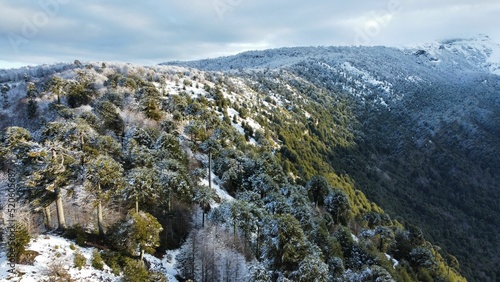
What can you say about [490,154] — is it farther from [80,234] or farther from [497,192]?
[80,234]

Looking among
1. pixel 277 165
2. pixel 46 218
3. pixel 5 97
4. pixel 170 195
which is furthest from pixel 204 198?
pixel 5 97

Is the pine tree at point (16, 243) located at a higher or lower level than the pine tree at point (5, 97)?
lower

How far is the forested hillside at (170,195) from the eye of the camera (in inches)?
1139

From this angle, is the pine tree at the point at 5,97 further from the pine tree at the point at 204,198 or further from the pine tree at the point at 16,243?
the pine tree at the point at 16,243

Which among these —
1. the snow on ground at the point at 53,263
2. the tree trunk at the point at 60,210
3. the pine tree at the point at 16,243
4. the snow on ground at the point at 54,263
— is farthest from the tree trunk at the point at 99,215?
the pine tree at the point at 16,243

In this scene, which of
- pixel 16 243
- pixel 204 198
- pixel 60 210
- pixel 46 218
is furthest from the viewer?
pixel 204 198

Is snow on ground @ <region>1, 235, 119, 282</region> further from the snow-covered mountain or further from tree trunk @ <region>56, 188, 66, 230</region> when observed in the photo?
tree trunk @ <region>56, 188, 66, 230</region>

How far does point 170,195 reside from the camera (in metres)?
41.3

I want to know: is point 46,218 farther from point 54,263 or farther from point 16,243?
point 54,263

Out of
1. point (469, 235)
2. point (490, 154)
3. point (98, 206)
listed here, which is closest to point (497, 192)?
point (490, 154)

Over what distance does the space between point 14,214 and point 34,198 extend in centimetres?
262

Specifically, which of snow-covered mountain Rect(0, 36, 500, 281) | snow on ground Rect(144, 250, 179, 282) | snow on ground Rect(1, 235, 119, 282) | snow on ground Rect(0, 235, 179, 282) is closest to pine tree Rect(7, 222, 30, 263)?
snow on ground Rect(0, 235, 179, 282)

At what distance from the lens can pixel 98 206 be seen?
3033cm

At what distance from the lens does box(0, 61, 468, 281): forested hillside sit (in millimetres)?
28922
